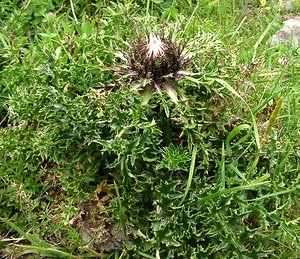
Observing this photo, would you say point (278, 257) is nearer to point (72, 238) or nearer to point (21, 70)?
point (72, 238)

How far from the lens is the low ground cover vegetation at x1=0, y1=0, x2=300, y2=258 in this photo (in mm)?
2287

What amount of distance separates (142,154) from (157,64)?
1.38ft

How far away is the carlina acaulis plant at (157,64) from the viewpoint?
2.37 meters

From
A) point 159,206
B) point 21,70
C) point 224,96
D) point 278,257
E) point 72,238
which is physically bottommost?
point 278,257

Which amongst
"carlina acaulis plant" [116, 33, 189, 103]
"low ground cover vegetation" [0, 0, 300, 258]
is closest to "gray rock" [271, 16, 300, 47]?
"low ground cover vegetation" [0, 0, 300, 258]

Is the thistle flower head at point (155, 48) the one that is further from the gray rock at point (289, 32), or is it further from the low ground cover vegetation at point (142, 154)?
the gray rock at point (289, 32)

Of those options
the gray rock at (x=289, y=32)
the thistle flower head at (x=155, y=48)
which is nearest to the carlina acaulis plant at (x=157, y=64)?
the thistle flower head at (x=155, y=48)

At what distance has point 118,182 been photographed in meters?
2.48

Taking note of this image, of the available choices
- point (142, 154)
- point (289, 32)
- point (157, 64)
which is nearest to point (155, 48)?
point (157, 64)

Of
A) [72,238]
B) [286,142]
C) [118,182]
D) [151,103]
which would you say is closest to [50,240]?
[72,238]

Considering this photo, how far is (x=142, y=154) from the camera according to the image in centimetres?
232

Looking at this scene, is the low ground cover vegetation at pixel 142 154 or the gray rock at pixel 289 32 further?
the gray rock at pixel 289 32

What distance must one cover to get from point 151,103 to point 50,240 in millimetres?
838

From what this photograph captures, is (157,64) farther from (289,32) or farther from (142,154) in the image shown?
(289,32)
